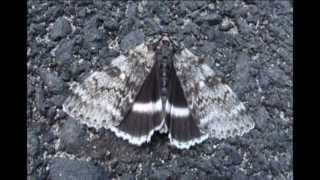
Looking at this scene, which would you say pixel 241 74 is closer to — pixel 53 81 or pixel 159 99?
pixel 159 99

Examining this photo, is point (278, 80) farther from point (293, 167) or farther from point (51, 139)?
point (51, 139)

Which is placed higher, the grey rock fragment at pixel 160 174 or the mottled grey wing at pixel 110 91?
the mottled grey wing at pixel 110 91

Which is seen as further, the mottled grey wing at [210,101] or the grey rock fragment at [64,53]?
the grey rock fragment at [64,53]

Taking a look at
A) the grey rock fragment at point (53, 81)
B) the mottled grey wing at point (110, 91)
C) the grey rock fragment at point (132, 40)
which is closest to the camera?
the mottled grey wing at point (110, 91)

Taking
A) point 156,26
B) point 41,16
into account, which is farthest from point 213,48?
point 41,16

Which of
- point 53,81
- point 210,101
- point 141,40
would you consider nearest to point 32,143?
point 53,81

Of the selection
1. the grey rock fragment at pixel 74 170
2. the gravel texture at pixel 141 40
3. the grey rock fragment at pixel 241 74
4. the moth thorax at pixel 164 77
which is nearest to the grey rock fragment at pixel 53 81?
the gravel texture at pixel 141 40

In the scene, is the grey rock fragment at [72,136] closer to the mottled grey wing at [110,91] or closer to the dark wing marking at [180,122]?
the mottled grey wing at [110,91]
